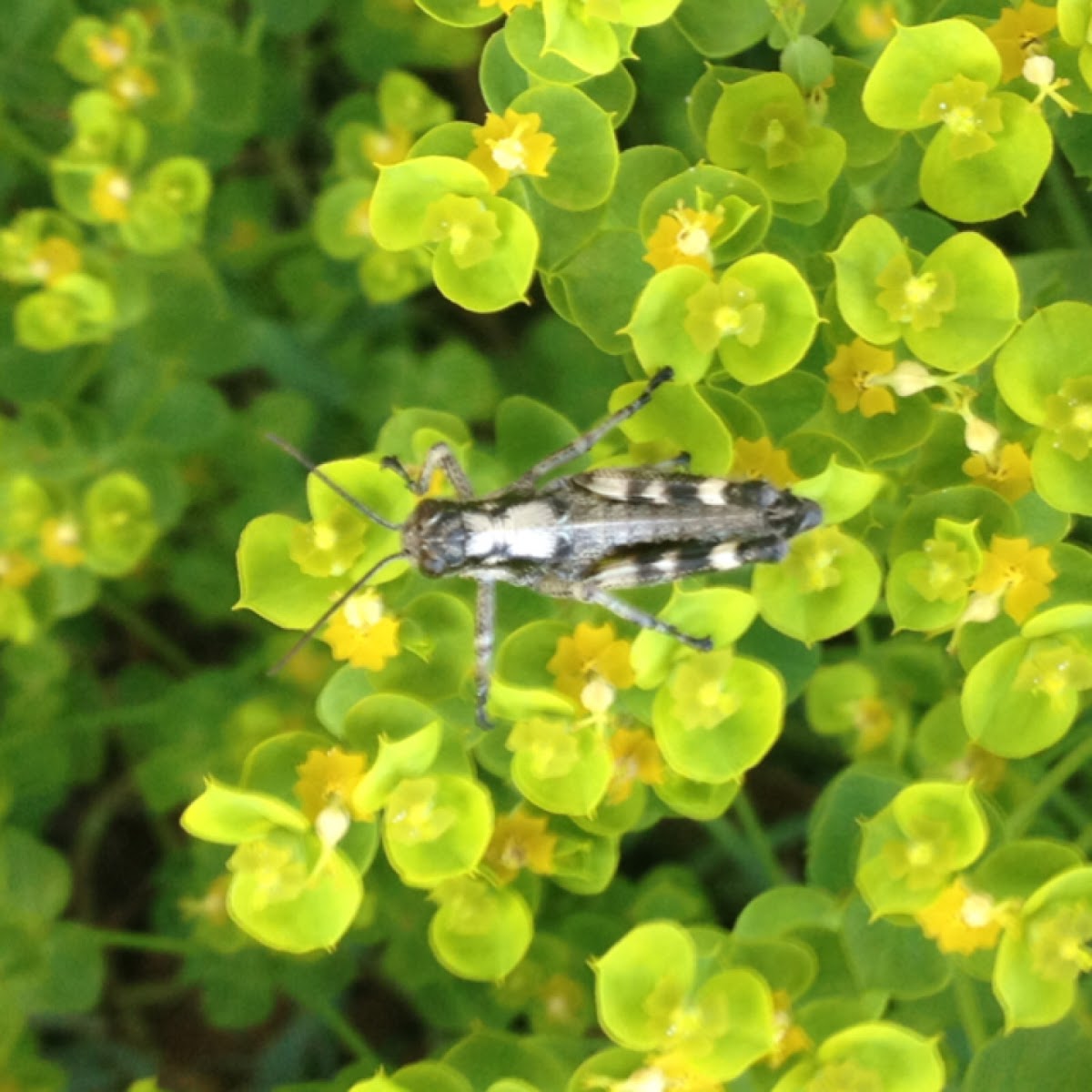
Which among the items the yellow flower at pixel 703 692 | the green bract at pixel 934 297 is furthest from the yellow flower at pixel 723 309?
the yellow flower at pixel 703 692

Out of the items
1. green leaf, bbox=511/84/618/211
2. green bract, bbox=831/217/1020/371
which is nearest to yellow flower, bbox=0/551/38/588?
green leaf, bbox=511/84/618/211

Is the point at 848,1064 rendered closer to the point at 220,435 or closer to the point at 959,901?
the point at 959,901

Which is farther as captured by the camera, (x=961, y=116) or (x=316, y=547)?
(x=316, y=547)

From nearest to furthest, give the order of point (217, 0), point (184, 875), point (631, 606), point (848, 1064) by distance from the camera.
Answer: point (848, 1064), point (631, 606), point (217, 0), point (184, 875)

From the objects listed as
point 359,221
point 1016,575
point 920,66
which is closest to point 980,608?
point 1016,575

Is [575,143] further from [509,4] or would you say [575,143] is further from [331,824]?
[331,824]

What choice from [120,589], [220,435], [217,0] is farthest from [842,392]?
[120,589]
